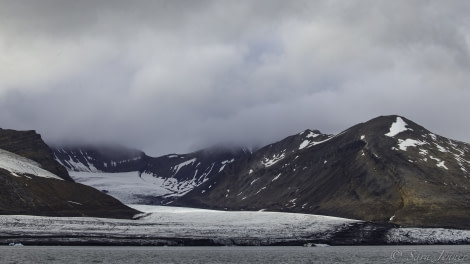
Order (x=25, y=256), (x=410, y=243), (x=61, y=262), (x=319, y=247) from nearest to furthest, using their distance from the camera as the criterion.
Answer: (x=61, y=262)
(x=25, y=256)
(x=319, y=247)
(x=410, y=243)

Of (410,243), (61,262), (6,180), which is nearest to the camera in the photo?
(61,262)

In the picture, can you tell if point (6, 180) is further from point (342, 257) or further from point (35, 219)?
point (342, 257)

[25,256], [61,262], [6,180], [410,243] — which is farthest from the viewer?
Answer: [6,180]

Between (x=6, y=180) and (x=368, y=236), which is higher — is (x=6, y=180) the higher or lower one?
the higher one

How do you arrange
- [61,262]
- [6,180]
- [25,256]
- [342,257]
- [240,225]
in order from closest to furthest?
[61,262] → [25,256] → [342,257] → [240,225] → [6,180]

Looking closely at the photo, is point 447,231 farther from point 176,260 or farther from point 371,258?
point 176,260

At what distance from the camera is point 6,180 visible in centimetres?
19412

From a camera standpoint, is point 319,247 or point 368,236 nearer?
point 319,247

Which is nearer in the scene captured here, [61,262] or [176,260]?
[61,262]

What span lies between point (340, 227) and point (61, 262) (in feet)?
289

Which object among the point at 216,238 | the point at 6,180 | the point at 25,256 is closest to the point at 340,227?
the point at 216,238

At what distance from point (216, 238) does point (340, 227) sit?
3299 centimetres

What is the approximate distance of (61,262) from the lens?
87.2 meters

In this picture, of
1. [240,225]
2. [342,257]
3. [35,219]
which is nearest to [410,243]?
[240,225]
